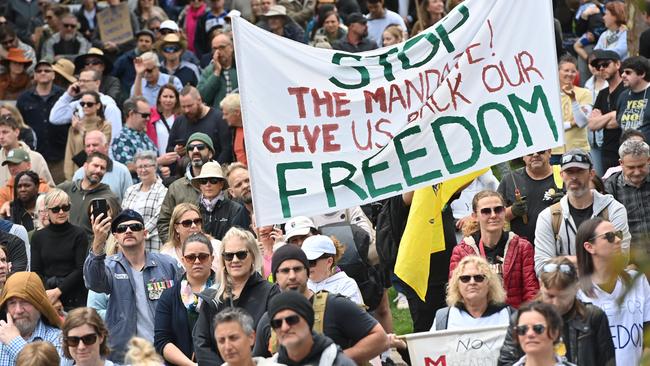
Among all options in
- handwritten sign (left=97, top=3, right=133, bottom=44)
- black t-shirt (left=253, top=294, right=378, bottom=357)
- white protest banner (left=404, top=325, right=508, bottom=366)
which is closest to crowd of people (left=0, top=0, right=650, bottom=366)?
black t-shirt (left=253, top=294, right=378, bottom=357)

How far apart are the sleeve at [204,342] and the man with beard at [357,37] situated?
10558 mm

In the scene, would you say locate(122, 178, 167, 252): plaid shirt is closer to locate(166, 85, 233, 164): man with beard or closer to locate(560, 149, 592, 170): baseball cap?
locate(166, 85, 233, 164): man with beard

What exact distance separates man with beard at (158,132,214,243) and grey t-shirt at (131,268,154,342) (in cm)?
237

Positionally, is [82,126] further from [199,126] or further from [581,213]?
[581,213]

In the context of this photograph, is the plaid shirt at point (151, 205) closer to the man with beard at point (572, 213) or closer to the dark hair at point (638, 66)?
the man with beard at point (572, 213)

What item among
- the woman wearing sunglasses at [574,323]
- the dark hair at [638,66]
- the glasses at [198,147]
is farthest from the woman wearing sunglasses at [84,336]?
the dark hair at [638,66]

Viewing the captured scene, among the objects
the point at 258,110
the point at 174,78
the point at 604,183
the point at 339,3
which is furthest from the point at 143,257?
the point at 339,3

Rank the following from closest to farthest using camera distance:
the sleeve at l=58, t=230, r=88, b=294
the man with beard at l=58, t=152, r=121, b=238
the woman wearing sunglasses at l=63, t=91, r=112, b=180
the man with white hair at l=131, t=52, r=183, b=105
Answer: the sleeve at l=58, t=230, r=88, b=294, the man with beard at l=58, t=152, r=121, b=238, the woman wearing sunglasses at l=63, t=91, r=112, b=180, the man with white hair at l=131, t=52, r=183, b=105

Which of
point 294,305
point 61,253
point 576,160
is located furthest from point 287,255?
point 61,253

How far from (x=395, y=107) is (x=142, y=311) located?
2355mm

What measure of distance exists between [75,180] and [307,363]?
7.33 m

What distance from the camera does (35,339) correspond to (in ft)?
33.4

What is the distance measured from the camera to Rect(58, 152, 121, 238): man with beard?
14531mm

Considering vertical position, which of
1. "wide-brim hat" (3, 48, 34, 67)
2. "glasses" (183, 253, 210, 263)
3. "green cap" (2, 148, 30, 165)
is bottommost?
"glasses" (183, 253, 210, 263)
